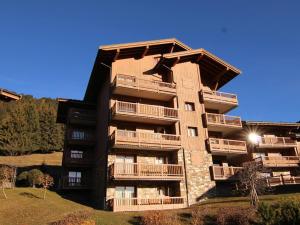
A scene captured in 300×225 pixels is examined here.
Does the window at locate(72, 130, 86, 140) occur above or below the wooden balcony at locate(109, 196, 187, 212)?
above

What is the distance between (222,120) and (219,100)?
8.02 ft

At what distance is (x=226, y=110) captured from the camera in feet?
Result: 119

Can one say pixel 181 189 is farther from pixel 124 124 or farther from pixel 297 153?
pixel 297 153

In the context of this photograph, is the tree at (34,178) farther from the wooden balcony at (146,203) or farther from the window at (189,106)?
the window at (189,106)

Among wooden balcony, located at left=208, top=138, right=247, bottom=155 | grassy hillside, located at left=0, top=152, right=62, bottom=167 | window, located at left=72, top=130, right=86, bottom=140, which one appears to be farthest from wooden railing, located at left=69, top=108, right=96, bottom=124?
grassy hillside, located at left=0, top=152, right=62, bottom=167

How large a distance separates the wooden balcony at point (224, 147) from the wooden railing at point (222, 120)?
6.90ft

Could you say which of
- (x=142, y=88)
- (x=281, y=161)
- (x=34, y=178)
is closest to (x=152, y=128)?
(x=142, y=88)

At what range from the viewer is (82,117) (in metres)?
36.3

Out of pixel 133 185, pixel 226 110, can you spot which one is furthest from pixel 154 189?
pixel 226 110

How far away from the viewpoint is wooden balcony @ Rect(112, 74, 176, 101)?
2922 cm

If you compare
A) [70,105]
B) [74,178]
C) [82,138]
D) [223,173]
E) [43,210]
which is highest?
[70,105]

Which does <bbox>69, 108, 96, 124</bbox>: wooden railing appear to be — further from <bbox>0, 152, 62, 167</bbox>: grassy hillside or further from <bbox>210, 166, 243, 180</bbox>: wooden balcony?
<bbox>0, 152, 62, 167</bbox>: grassy hillside

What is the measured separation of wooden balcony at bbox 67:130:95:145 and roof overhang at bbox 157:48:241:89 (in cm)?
1238

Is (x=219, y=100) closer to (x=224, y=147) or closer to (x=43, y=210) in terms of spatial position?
(x=224, y=147)
